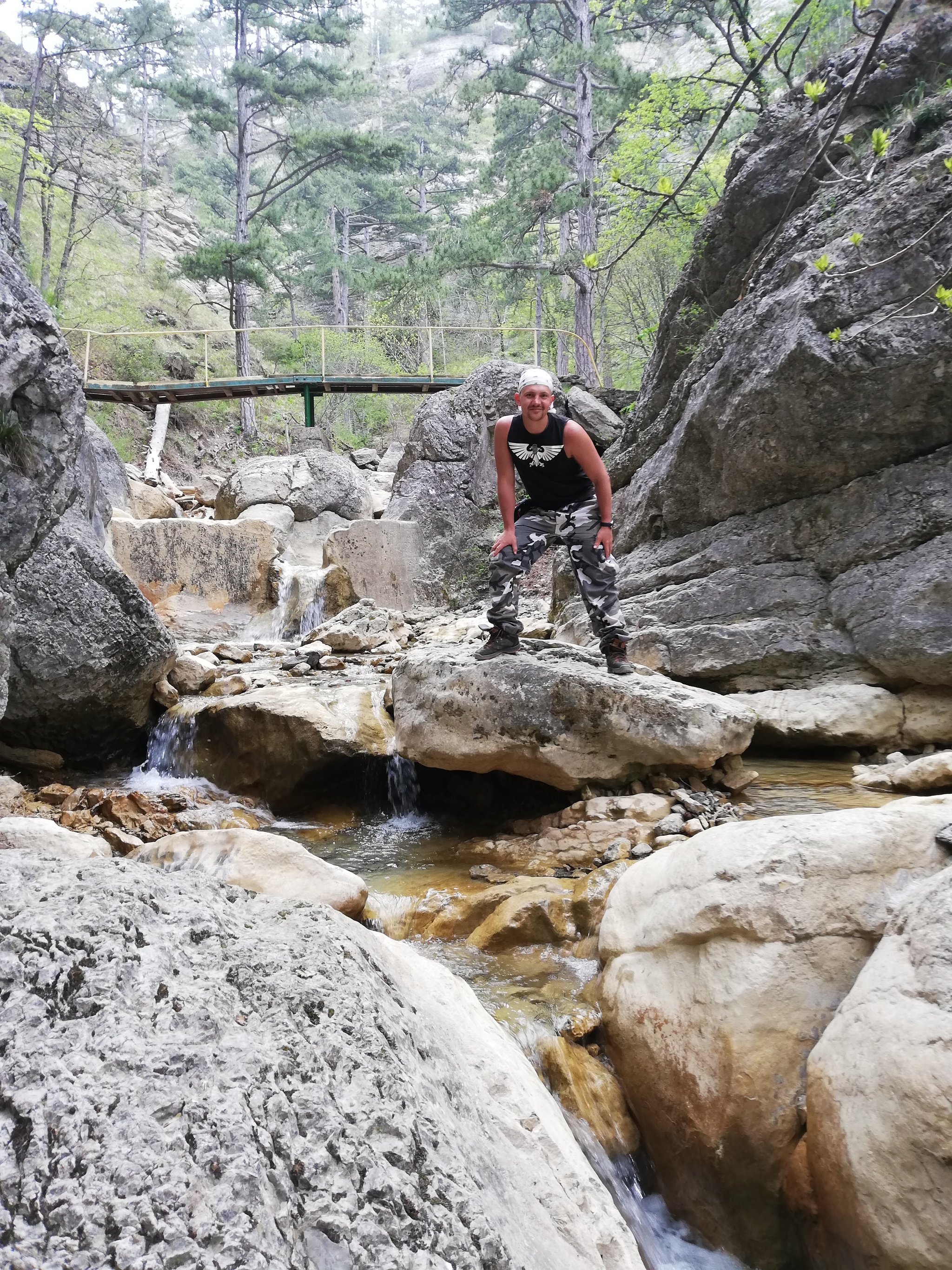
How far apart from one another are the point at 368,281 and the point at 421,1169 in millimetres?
21420

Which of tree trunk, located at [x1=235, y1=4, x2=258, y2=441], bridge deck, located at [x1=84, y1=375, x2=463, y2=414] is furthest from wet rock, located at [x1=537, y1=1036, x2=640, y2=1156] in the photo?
tree trunk, located at [x1=235, y1=4, x2=258, y2=441]

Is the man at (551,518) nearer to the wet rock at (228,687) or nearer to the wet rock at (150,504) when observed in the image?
the wet rock at (228,687)

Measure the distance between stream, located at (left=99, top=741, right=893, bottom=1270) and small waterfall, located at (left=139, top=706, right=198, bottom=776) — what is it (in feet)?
0.03

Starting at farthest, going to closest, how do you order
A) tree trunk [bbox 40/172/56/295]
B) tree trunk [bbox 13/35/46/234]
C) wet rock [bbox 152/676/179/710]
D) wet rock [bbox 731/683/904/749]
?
1. tree trunk [bbox 40/172/56/295]
2. tree trunk [bbox 13/35/46/234]
3. wet rock [bbox 152/676/179/710]
4. wet rock [bbox 731/683/904/749]

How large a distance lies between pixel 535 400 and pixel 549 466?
430 mm

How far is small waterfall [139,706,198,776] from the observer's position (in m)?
6.03

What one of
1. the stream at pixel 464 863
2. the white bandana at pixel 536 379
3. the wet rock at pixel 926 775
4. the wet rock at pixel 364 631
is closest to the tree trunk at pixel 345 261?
the wet rock at pixel 364 631

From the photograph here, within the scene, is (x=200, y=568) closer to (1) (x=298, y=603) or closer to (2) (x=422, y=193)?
(1) (x=298, y=603)

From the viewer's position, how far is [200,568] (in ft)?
35.5

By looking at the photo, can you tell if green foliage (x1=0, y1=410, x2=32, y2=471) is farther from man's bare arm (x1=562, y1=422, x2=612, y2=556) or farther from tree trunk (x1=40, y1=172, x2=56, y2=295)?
tree trunk (x1=40, y1=172, x2=56, y2=295)

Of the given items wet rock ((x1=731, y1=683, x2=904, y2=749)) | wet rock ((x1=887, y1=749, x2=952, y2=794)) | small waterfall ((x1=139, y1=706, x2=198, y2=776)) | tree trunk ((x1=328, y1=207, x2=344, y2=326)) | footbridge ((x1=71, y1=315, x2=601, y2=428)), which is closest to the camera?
wet rock ((x1=887, y1=749, x2=952, y2=794))

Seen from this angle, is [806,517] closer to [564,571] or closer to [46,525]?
[564,571]

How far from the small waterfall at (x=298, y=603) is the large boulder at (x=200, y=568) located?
227 mm

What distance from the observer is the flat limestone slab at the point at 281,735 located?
215 inches
